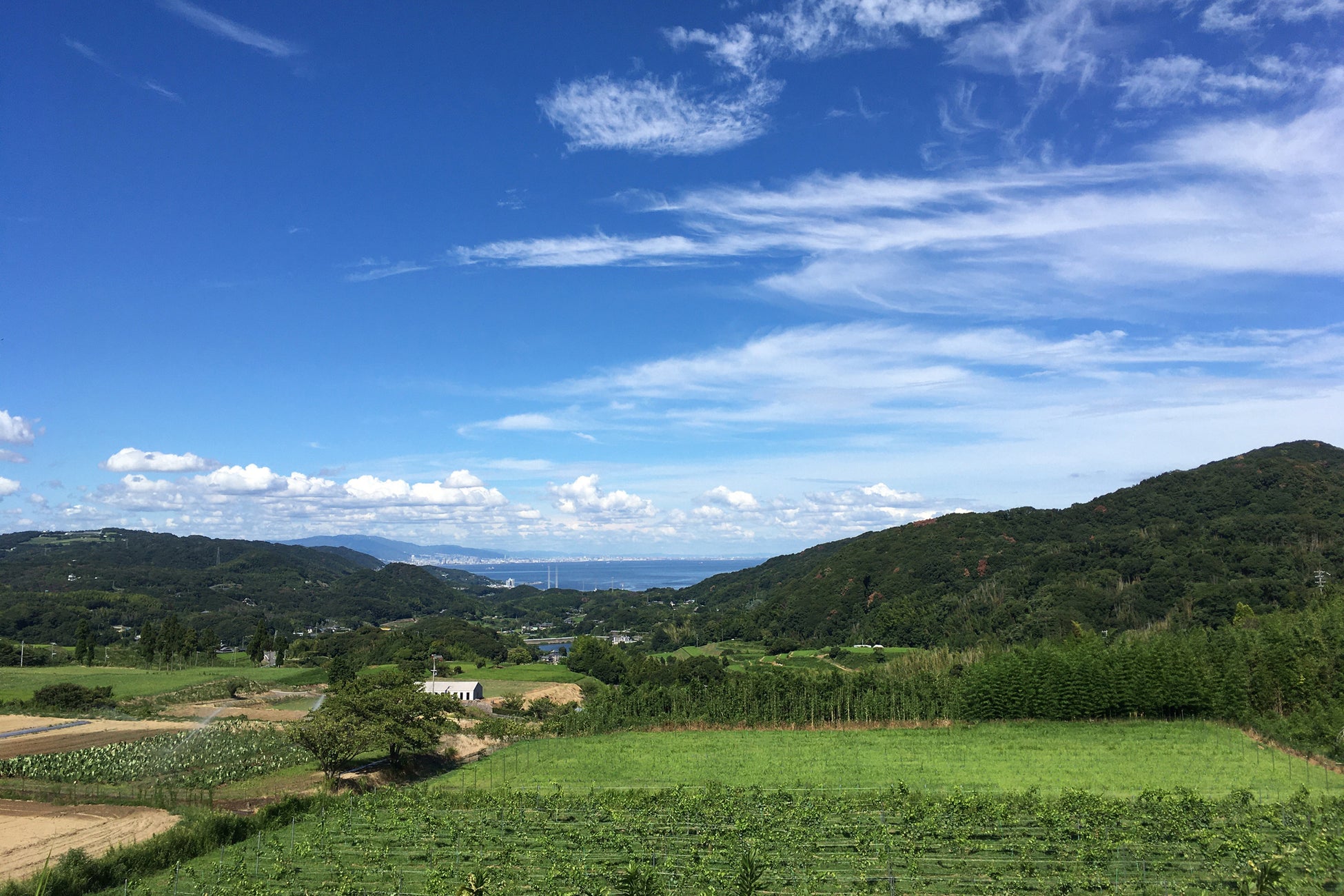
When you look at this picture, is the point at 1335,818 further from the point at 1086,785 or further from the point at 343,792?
the point at 343,792

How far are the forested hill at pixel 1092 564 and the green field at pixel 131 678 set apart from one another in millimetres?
54840

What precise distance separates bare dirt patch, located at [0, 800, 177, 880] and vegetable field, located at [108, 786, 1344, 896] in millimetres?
4527

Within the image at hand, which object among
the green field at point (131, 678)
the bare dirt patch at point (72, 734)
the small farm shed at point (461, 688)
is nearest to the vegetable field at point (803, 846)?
the bare dirt patch at point (72, 734)

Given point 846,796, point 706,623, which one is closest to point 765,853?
point 846,796

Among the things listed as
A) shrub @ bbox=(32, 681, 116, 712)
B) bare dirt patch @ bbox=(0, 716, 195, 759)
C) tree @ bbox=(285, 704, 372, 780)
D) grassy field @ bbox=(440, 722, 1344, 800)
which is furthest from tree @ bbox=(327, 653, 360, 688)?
tree @ bbox=(285, 704, 372, 780)

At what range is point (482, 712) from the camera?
5141 centimetres

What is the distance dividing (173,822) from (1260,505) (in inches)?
3857

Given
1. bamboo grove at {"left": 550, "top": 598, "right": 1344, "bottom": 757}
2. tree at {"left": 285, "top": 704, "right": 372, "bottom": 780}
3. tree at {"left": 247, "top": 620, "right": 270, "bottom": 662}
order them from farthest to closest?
1. tree at {"left": 247, "top": 620, "right": 270, "bottom": 662}
2. bamboo grove at {"left": 550, "top": 598, "right": 1344, "bottom": 757}
3. tree at {"left": 285, "top": 704, "right": 372, "bottom": 780}

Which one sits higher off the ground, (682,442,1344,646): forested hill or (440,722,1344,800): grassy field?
(682,442,1344,646): forested hill

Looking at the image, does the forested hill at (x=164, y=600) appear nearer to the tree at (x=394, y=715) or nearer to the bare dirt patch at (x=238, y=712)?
the bare dirt patch at (x=238, y=712)

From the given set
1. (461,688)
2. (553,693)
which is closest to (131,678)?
(461,688)

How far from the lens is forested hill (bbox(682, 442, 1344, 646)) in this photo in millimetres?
71688

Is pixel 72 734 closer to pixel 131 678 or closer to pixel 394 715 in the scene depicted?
pixel 394 715

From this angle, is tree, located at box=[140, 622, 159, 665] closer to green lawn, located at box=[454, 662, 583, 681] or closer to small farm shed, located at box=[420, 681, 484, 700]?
green lawn, located at box=[454, 662, 583, 681]
